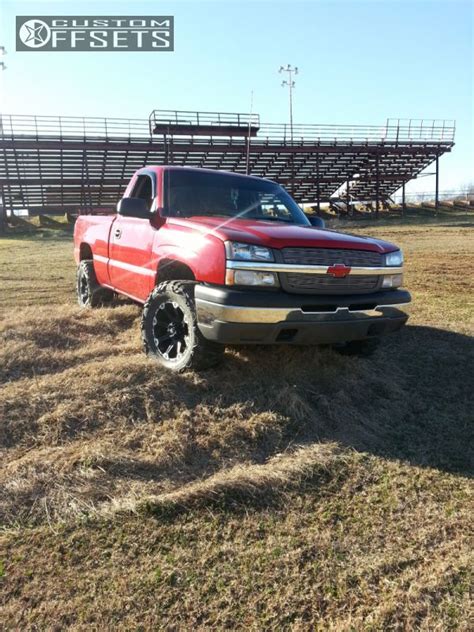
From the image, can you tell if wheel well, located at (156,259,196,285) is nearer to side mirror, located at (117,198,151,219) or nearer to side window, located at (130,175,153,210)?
side mirror, located at (117,198,151,219)

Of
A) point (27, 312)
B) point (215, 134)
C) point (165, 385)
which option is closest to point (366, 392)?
point (165, 385)

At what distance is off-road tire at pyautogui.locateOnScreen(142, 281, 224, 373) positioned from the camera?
12.6 ft

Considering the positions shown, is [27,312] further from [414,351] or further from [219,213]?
[414,351]

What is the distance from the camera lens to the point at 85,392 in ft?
12.1

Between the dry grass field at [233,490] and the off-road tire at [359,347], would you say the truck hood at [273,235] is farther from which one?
the dry grass field at [233,490]

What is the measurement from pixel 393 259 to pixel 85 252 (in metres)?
4.33

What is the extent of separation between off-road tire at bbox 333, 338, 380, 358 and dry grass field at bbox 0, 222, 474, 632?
5.3 inches

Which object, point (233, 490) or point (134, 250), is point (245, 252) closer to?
point (233, 490)

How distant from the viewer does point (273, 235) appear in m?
3.69

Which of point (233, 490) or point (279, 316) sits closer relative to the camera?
point (233, 490)

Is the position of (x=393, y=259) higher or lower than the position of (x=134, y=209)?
lower

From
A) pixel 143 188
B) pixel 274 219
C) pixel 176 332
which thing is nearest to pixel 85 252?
pixel 143 188

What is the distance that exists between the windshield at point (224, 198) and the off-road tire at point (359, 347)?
1.33 m

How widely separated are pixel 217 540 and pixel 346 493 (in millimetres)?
867
